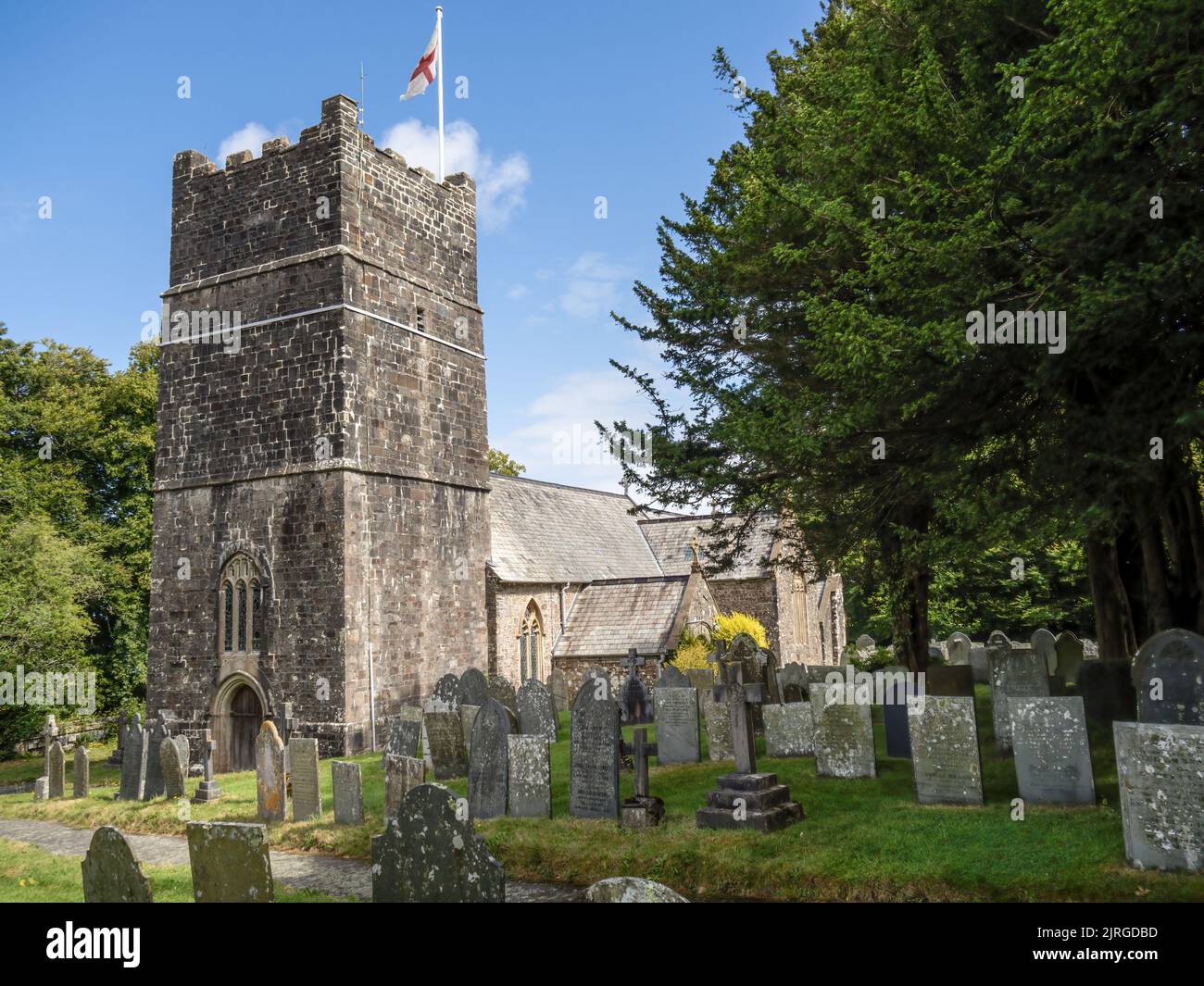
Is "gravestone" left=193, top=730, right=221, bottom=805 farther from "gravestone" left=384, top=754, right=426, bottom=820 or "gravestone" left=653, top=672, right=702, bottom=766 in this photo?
"gravestone" left=653, top=672, right=702, bottom=766

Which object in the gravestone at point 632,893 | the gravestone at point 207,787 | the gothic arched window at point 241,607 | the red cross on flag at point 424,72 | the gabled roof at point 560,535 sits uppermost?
the red cross on flag at point 424,72

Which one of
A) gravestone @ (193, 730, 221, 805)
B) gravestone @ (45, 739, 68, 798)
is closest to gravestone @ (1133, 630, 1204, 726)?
gravestone @ (193, 730, 221, 805)

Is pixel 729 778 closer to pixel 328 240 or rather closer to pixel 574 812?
pixel 574 812

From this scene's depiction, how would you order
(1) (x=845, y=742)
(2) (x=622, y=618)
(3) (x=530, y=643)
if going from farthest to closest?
(3) (x=530, y=643)
(2) (x=622, y=618)
(1) (x=845, y=742)

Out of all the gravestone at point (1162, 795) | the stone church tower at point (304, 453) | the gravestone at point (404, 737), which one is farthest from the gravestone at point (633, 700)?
the gravestone at point (1162, 795)

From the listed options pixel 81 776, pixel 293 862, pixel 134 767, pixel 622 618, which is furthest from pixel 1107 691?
pixel 81 776

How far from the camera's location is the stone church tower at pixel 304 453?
58.9 ft

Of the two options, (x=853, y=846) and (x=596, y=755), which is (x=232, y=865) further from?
(x=853, y=846)

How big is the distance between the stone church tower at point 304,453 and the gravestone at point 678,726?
7.00 meters

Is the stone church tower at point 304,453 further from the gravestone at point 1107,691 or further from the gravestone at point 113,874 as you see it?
the gravestone at point 1107,691

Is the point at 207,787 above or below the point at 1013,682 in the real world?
below

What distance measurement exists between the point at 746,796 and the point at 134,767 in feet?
37.0

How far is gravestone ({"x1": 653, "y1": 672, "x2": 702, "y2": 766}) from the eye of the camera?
1339cm

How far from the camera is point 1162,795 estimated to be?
23.9 ft
